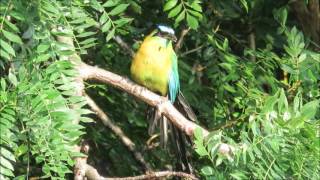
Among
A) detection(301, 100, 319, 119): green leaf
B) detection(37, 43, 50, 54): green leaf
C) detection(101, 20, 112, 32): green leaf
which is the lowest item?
detection(301, 100, 319, 119): green leaf

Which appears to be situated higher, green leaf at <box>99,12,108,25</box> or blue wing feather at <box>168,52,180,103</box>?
green leaf at <box>99,12,108,25</box>

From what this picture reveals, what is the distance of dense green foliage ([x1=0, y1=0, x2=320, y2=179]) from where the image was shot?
2.55m

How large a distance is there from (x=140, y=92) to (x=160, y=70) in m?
0.77

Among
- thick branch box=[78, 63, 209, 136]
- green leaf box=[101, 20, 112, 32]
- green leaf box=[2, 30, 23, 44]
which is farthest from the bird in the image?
green leaf box=[2, 30, 23, 44]

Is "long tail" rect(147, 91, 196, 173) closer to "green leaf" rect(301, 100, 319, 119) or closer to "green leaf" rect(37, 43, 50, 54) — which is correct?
"green leaf" rect(301, 100, 319, 119)

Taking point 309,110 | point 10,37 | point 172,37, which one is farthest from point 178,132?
point 10,37

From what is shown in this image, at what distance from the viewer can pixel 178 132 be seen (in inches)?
143

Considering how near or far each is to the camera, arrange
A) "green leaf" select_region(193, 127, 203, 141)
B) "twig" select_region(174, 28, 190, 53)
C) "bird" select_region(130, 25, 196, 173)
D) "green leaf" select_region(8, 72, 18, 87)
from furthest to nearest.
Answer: "twig" select_region(174, 28, 190, 53) < "bird" select_region(130, 25, 196, 173) < "green leaf" select_region(193, 127, 203, 141) < "green leaf" select_region(8, 72, 18, 87)

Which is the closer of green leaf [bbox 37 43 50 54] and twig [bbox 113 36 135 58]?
green leaf [bbox 37 43 50 54]

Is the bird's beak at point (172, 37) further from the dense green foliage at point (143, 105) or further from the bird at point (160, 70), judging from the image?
the dense green foliage at point (143, 105)

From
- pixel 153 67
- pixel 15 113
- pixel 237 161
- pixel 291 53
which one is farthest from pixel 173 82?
pixel 15 113

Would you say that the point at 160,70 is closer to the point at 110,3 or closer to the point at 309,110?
the point at 110,3

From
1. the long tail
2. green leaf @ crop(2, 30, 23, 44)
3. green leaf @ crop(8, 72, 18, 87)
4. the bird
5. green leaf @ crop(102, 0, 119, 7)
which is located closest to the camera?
green leaf @ crop(2, 30, 23, 44)

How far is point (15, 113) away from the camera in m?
2.54
